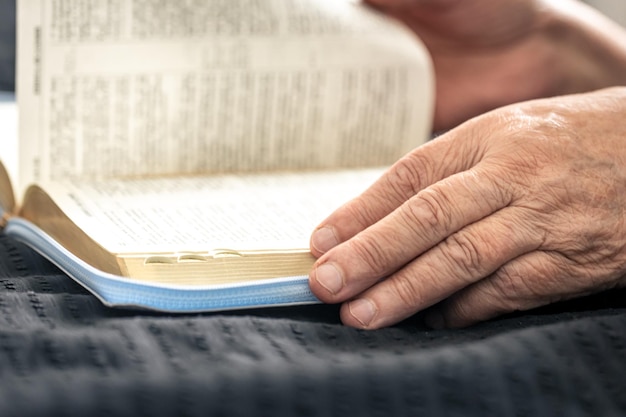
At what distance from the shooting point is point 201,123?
2.79ft

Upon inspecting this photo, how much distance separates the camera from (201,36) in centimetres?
84

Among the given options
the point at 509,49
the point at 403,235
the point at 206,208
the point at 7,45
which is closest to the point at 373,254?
the point at 403,235

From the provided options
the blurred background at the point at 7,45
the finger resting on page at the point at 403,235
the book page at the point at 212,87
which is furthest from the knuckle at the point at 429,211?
the blurred background at the point at 7,45

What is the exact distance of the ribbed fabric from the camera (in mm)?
428

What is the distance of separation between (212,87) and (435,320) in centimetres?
38

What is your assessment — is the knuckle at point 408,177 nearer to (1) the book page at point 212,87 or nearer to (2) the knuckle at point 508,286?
(2) the knuckle at point 508,286

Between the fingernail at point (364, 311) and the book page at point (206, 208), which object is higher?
the fingernail at point (364, 311)

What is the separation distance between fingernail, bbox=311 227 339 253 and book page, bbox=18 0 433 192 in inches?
11.8

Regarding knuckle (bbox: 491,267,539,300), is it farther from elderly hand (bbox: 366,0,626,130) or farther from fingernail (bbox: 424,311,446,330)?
elderly hand (bbox: 366,0,626,130)

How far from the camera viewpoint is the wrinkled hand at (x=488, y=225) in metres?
0.55

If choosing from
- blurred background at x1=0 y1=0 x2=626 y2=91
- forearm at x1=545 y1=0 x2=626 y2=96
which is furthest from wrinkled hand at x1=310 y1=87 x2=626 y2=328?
blurred background at x1=0 y1=0 x2=626 y2=91

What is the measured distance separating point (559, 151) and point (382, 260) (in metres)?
0.15

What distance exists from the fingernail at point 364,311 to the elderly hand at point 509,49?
526 mm

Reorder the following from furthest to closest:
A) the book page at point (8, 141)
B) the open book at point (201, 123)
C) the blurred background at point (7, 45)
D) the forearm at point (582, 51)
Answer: the blurred background at point (7, 45), the forearm at point (582, 51), the book page at point (8, 141), the open book at point (201, 123)
